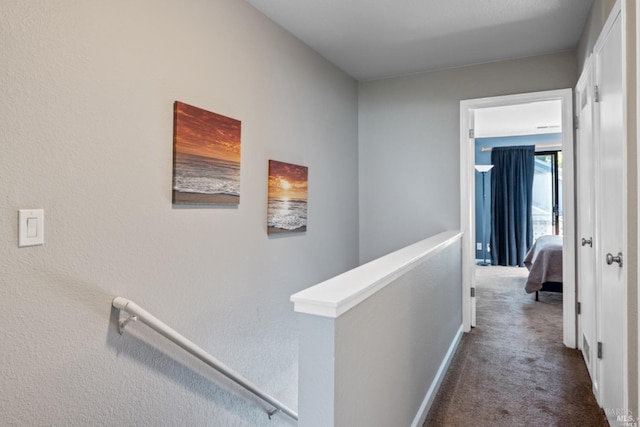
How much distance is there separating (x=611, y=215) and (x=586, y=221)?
3.17ft

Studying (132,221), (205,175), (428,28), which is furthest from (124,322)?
(428,28)

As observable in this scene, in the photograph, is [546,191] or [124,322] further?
[546,191]

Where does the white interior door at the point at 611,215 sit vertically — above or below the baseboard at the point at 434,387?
above

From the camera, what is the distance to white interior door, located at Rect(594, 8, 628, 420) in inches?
64.6

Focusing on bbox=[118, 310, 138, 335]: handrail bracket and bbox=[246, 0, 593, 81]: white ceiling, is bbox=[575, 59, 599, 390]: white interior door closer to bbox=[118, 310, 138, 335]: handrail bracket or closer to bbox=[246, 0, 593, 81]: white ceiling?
bbox=[246, 0, 593, 81]: white ceiling

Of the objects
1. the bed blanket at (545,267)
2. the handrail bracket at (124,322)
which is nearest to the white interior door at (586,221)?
the bed blanket at (545,267)

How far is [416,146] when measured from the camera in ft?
12.2

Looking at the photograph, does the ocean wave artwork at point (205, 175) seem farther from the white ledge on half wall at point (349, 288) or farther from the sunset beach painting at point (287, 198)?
the white ledge on half wall at point (349, 288)

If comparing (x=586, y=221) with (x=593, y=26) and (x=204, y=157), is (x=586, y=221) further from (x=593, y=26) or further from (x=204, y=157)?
(x=204, y=157)

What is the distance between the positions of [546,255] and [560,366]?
2.07 meters

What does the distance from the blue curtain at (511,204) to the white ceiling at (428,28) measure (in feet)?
14.0

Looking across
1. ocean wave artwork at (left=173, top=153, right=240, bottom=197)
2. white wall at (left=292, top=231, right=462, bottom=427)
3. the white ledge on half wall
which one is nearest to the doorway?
white wall at (left=292, top=231, right=462, bottom=427)

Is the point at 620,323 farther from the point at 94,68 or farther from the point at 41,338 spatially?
the point at 94,68

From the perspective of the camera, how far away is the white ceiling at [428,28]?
2.45 meters
